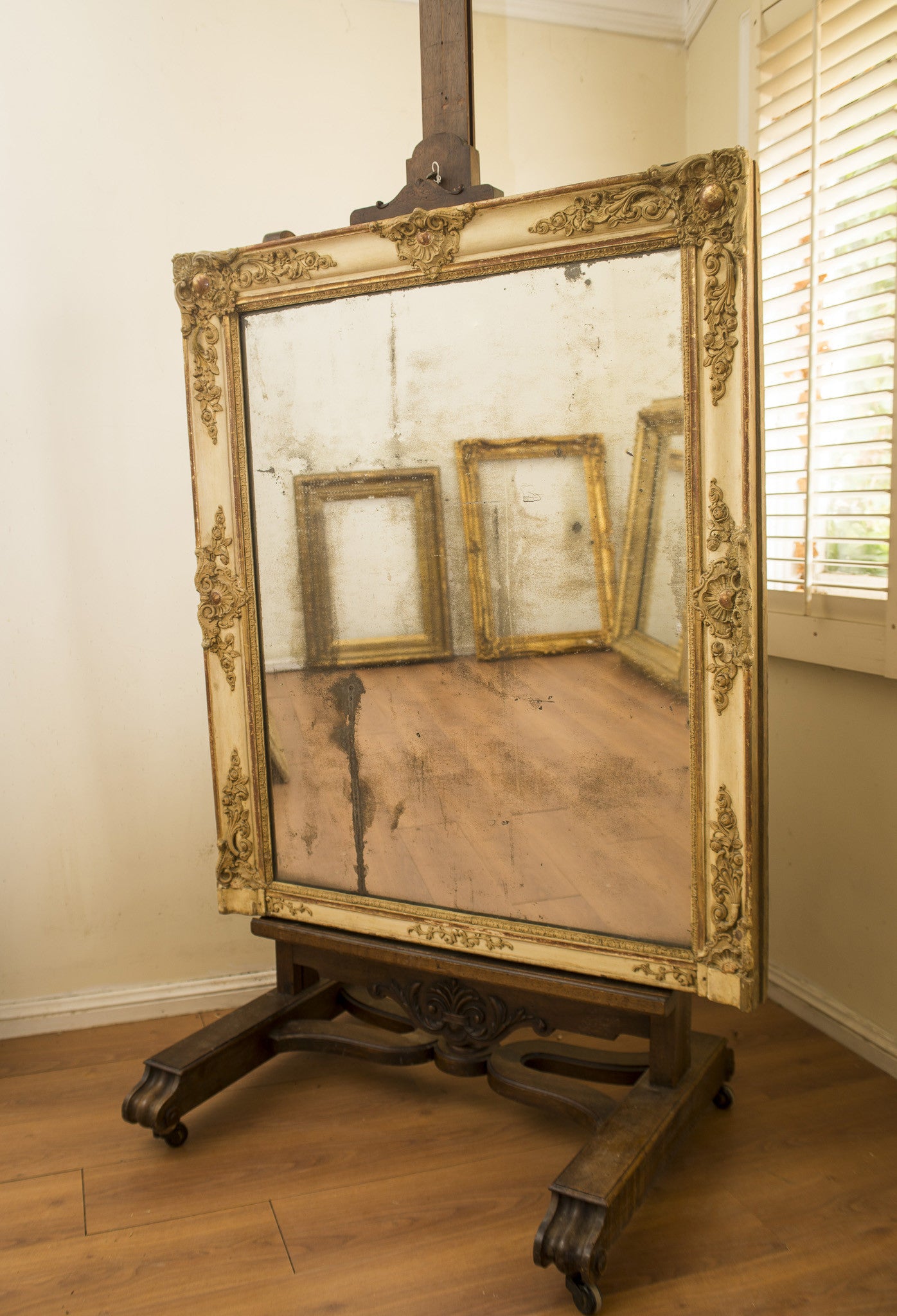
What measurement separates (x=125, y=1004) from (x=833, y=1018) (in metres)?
1.73

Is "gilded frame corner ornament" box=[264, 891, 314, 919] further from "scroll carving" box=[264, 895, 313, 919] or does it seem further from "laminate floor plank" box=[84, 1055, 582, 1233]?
"laminate floor plank" box=[84, 1055, 582, 1233]

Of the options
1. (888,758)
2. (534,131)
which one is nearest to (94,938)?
(888,758)

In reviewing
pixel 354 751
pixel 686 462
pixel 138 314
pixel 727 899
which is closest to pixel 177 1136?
pixel 354 751

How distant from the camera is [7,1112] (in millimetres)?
2100

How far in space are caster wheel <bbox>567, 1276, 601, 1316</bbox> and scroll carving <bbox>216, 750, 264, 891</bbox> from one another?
3.11 feet

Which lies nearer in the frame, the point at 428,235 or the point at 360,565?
the point at 428,235

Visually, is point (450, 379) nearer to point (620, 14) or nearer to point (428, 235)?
point (428, 235)

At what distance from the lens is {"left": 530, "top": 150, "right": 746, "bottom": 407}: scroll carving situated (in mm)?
1488

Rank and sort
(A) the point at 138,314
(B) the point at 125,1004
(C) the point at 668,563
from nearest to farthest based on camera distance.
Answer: (C) the point at 668,563 < (A) the point at 138,314 < (B) the point at 125,1004

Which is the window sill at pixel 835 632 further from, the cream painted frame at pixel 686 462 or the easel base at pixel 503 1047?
the easel base at pixel 503 1047

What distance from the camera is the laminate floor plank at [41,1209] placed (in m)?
1.70

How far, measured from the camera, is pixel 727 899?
5.31ft

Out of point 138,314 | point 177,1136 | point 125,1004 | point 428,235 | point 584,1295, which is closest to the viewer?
point 584,1295

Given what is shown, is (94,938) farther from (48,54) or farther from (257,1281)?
(48,54)
